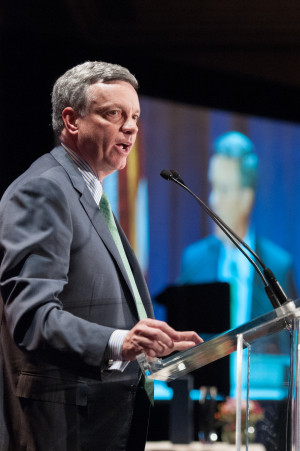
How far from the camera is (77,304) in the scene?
1638 millimetres

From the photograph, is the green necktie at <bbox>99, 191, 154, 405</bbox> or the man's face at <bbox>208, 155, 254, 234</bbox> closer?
the green necktie at <bbox>99, 191, 154, 405</bbox>

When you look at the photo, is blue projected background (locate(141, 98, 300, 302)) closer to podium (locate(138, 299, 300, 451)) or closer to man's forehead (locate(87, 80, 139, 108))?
man's forehead (locate(87, 80, 139, 108))

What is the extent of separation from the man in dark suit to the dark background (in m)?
2.31

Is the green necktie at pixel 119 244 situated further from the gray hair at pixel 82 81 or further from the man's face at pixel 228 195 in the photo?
the man's face at pixel 228 195

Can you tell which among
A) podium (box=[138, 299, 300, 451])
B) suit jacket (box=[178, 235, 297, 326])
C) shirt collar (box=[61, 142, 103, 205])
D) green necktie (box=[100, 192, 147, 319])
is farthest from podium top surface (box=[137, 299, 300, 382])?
suit jacket (box=[178, 235, 297, 326])

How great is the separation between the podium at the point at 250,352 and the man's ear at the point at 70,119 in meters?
0.73

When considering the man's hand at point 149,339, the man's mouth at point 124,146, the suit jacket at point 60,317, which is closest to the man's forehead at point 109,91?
the man's mouth at point 124,146

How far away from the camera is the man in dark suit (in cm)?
146

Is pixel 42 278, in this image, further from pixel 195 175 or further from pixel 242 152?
pixel 242 152

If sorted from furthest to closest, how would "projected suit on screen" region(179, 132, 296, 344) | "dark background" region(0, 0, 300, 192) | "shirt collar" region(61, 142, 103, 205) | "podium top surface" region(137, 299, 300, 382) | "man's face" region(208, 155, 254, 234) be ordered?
"man's face" region(208, 155, 254, 234) → "projected suit on screen" region(179, 132, 296, 344) → "dark background" region(0, 0, 300, 192) → "shirt collar" region(61, 142, 103, 205) → "podium top surface" region(137, 299, 300, 382)

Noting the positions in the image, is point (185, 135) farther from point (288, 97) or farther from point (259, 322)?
point (259, 322)

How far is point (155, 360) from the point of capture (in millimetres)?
1480

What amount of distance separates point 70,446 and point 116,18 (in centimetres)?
420

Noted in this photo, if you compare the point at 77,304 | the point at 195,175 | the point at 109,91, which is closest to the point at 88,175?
the point at 109,91
